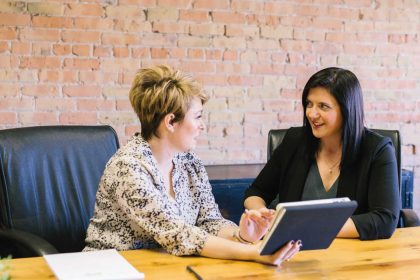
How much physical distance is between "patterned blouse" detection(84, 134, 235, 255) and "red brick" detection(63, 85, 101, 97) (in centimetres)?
125

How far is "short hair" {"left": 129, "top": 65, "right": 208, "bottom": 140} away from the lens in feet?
6.93

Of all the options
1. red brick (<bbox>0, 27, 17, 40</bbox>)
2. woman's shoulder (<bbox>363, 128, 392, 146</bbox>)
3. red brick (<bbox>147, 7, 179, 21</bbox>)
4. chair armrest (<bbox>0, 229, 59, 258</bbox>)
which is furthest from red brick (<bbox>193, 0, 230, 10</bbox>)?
chair armrest (<bbox>0, 229, 59, 258</bbox>)

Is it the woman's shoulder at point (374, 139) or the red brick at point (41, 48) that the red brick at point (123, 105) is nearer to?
the red brick at point (41, 48)

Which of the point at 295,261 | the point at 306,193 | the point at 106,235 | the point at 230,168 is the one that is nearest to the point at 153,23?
the point at 230,168

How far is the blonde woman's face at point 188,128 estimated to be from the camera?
2.13 m

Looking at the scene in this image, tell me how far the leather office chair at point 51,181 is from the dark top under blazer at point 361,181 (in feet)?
2.11

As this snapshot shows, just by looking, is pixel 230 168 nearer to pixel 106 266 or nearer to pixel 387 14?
pixel 387 14

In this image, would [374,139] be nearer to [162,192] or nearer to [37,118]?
[162,192]

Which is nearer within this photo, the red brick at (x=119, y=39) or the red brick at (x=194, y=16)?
the red brick at (x=119, y=39)

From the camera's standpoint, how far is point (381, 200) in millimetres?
2375

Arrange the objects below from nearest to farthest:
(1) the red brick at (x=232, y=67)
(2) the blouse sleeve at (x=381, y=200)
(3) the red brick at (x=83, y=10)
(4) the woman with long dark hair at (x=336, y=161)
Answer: (2) the blouse sleeve at (x=381, y=200) → (4) the woman with long dark hair at (x=336, y=161) → (3) the red brick at (x=83, y=10) → (1) the red brick at (x=232, y=67)

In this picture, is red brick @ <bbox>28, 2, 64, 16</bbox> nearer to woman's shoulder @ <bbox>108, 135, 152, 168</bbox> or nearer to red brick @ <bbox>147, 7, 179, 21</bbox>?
red brick @ <bbox>147, 7, 179, 21</bbox>

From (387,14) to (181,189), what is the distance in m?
2.28

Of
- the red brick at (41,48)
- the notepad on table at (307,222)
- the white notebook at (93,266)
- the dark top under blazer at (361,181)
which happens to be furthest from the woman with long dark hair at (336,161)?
the red brick at (41,48)
